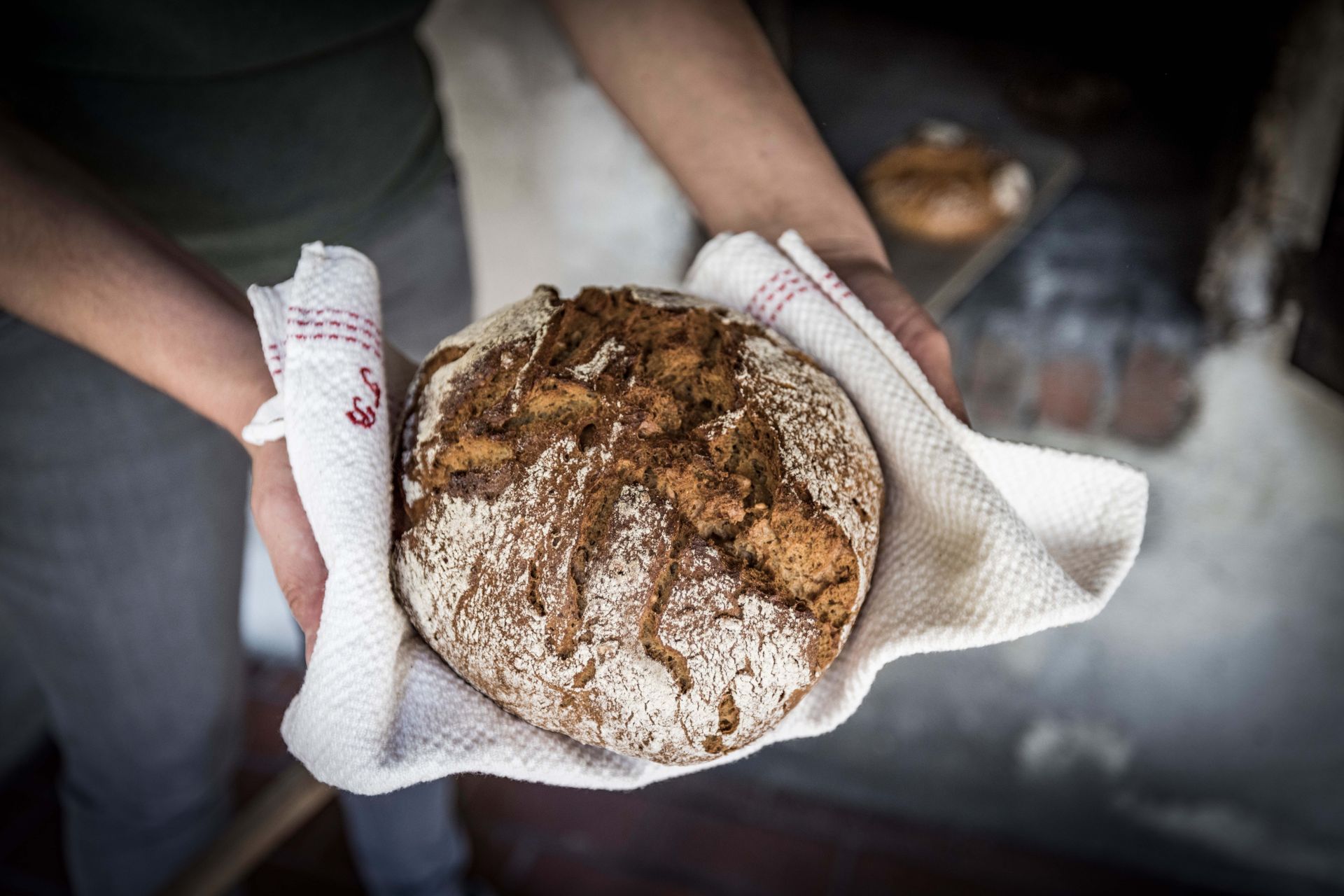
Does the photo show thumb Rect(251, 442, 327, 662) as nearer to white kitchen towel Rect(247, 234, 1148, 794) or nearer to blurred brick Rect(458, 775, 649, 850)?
white kitchen towel Rect(247, 234, 1148, 794)

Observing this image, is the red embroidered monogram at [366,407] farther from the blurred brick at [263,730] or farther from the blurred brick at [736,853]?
the blurred brick at [263,730]

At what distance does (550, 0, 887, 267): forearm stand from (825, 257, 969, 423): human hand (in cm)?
3

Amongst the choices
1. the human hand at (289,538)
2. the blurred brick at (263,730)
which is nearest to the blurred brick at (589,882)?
the blurred brick at (263,730)

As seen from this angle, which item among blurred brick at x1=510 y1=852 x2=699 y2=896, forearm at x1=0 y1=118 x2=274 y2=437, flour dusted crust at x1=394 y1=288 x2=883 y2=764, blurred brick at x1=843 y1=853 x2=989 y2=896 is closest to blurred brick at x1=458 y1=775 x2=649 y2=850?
blurred brick at x1=510 y1=852 x2=699 y2=896

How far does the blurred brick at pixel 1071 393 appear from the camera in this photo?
1.78m

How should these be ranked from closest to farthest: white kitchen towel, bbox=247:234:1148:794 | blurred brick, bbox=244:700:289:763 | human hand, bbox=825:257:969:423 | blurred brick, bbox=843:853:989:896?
white kitchen towel, bbox=247:234:1148:794 < human hand, bbox=825:257:969:423 < blurred brick, bbox=843:853:989:896 < blurred brick, bbox=244:700:289:763

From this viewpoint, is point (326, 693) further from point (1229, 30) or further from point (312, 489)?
point (1229, 30)

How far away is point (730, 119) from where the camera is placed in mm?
1146

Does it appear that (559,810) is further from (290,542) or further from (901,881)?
(290,542)

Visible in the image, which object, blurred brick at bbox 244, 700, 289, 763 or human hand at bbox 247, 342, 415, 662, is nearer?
human hand at bbox 247, 342, 415, 662

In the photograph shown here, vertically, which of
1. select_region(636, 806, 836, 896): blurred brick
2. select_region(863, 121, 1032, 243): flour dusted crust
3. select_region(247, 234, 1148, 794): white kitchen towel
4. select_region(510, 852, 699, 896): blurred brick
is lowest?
select_region(636, 806, 836, 896): blurred brick

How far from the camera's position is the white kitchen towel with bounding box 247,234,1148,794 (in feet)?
2.68

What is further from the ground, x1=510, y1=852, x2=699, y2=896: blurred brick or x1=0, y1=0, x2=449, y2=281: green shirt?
x1=0, y1=0, x2=449, y2=281: green shirt

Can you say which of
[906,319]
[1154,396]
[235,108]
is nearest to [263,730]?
[235,108]
